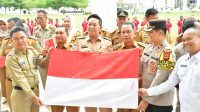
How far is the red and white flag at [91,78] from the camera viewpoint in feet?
13.6

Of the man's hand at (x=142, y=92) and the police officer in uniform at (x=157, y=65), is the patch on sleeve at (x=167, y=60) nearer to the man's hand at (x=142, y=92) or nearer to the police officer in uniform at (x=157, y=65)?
the police officer in uniform at (x=157, y=65)

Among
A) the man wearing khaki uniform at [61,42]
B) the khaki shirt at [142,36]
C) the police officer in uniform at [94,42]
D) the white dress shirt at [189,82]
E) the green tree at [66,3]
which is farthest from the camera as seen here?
the green tree at [66,3]

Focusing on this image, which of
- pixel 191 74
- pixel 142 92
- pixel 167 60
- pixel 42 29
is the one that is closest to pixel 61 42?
pixel 142 92

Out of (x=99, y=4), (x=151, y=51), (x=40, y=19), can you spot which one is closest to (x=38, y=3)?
(x=99, y=4)

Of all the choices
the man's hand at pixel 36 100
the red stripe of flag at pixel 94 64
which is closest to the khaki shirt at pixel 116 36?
the red stripe of flag at pixel 94 64

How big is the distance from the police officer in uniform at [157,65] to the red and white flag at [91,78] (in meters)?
0.15

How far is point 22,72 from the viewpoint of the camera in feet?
13.8

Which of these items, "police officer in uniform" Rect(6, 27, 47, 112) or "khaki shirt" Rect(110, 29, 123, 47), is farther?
"khaki shirt" Rect(110, 29, 123, 47)

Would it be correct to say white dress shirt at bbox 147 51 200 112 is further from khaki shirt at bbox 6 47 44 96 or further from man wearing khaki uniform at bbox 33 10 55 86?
man wearing khaki uniform at bbox 33 10 55 86

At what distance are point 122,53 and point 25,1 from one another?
42.1 m

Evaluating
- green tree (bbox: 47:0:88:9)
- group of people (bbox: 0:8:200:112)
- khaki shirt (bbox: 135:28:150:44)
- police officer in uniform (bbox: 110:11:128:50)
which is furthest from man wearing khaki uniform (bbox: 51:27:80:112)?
green tree (bbox: 47:0:88:9)

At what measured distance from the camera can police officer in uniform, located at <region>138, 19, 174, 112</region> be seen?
3744 mm

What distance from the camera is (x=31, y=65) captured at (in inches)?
170

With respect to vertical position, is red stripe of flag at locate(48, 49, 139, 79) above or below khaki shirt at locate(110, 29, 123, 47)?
below
